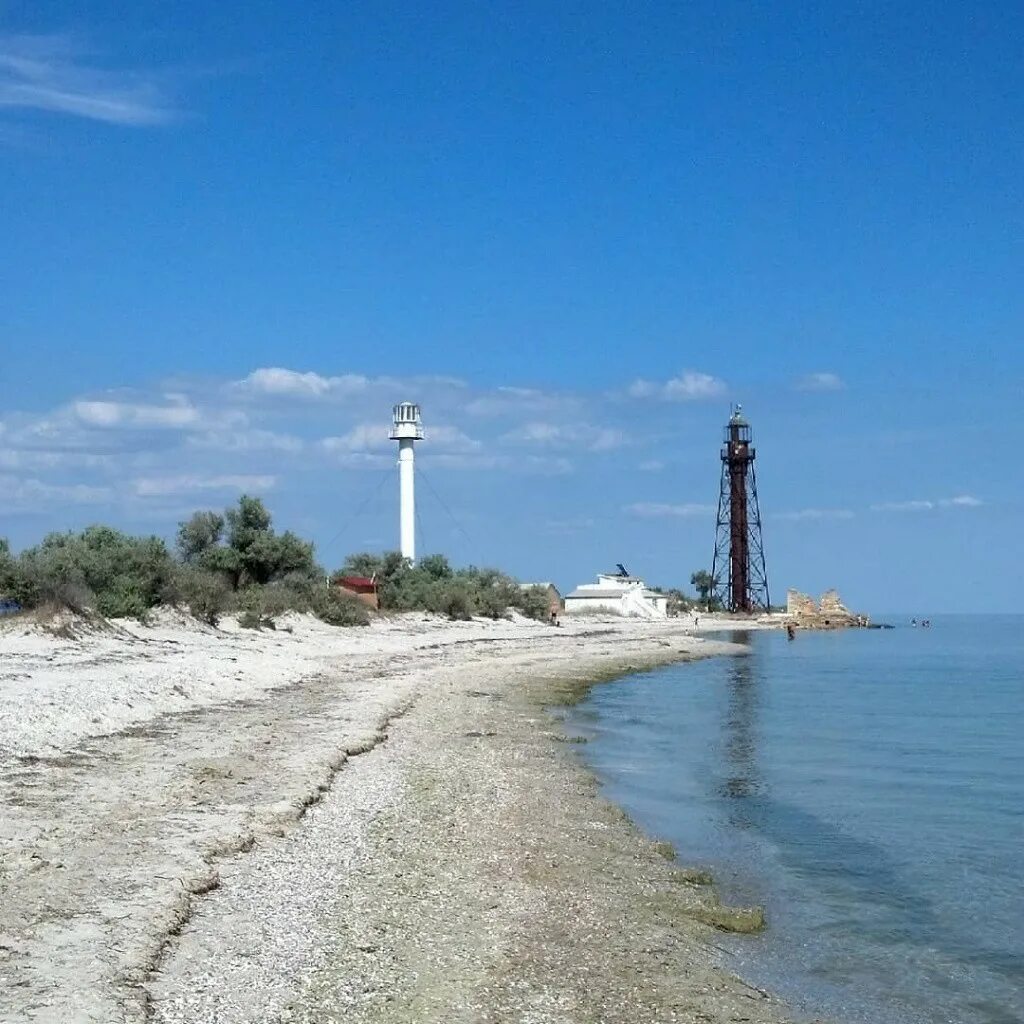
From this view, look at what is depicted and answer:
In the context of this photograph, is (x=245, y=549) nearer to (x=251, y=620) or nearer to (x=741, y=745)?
(x=251, y=620)

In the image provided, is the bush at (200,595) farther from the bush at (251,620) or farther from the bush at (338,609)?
the bush at (338,609)

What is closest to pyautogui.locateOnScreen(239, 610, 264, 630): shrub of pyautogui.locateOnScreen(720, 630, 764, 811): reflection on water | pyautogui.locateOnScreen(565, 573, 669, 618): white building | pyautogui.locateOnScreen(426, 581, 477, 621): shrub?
pyautogui.locateOnScreen(720, 630, 764, 811): reflection on water

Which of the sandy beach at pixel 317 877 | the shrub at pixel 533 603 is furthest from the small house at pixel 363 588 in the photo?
the sandy beach at pixel 317 877

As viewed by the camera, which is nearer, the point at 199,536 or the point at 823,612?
the point at 199,536

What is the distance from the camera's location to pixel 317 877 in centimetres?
963

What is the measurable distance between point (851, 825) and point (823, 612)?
→ 105972 mm

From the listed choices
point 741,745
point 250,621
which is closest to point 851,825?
point 741,745

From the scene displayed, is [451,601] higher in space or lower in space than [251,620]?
higher

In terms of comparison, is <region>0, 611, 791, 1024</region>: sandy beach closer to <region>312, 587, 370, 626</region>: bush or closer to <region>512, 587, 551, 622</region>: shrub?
<region>312, 587, 370, 626</region>: bush

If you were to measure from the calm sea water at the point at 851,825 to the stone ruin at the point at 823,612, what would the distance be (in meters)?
80.4

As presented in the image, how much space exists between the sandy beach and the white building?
8371 cm

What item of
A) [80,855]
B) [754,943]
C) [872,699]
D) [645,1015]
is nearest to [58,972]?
[80,855]

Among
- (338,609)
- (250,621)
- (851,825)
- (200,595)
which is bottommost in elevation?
(851,825)

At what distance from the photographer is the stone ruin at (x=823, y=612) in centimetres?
11425
